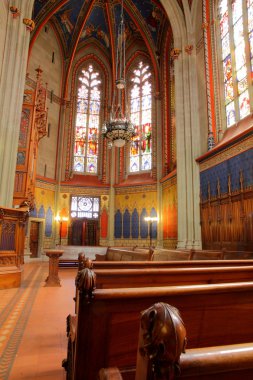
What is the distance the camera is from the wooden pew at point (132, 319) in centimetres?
143

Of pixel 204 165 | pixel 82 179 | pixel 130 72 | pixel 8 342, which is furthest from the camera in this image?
pixel 130 72

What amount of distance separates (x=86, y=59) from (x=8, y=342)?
21.0 m

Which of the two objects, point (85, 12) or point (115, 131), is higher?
point (85, 12)

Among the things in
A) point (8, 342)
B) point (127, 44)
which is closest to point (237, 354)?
point (8, 342)

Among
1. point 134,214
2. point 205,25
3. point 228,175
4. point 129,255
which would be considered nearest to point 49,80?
point 134,214

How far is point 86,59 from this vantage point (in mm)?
20922

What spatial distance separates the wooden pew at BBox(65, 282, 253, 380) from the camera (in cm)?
143

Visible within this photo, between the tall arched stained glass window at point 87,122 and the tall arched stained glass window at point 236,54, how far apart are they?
10.9 metres

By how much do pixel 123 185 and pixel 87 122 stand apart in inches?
215

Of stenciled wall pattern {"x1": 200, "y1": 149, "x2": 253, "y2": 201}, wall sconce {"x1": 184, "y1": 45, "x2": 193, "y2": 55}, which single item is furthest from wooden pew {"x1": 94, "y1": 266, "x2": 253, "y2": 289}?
wall sconce {"x1": 184, "y1": 45, "x2": 193, "y2": 55}

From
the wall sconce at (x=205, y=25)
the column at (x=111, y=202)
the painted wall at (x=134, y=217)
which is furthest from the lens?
the column at (x=111, y=202)

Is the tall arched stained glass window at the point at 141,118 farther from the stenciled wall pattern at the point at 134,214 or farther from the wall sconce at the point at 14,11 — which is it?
the wall sconce at the point at 14,11

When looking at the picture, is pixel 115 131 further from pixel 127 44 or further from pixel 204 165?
pixel 127 44

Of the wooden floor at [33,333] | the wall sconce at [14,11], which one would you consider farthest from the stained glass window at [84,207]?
the wooden floor at [33,333]
